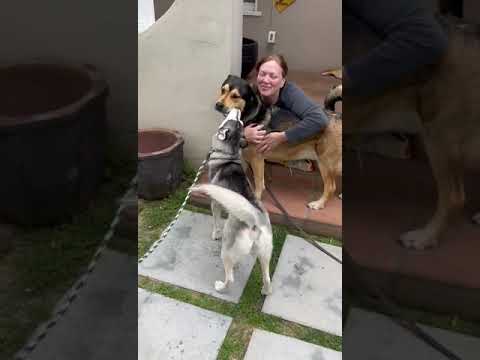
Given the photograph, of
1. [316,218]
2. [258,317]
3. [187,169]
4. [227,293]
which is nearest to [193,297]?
[227,293]

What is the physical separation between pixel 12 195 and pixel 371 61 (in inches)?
28.2

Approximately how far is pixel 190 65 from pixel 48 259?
1.86 meters

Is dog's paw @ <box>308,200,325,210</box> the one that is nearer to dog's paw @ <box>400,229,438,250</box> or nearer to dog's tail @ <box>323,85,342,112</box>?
dog's tail @ <box>323,85,342,112</box>

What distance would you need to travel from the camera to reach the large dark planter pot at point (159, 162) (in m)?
2.41

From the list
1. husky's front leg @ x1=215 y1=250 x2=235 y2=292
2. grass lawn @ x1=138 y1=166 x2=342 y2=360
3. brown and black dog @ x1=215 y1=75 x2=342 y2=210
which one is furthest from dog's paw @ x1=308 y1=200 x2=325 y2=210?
husky's front leg @ x1=215 y1=250 x2=235 y2=292

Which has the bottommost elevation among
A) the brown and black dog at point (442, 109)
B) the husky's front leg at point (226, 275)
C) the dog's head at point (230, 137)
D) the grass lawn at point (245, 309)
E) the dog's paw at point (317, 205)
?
the grass lawn at point (245, 309)

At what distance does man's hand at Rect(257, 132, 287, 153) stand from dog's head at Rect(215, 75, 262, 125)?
0.18m

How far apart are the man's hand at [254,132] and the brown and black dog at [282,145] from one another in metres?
0.03

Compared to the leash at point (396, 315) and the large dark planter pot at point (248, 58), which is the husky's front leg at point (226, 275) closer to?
the leash at point (396, 315)

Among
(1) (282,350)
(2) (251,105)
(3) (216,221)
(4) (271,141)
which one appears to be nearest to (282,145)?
(4) (271,141)

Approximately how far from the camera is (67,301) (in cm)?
88

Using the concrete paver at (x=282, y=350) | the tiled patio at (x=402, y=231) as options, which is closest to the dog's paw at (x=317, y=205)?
the concrete paver at (x=282, y=350)

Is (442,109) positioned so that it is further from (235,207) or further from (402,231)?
(235,207)

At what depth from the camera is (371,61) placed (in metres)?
0.62
